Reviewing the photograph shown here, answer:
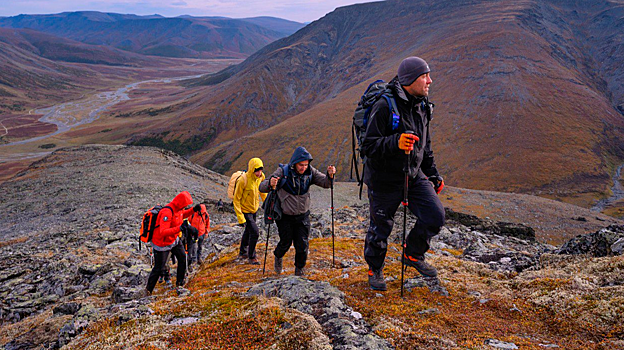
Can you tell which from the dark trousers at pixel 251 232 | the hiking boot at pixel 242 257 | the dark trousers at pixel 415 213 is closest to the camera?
the dark trousers at pixel 415 213

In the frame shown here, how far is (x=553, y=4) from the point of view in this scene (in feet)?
520

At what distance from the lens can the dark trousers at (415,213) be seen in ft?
18.0

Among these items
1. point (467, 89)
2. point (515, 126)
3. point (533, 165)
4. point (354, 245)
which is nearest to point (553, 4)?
point (467, 89)

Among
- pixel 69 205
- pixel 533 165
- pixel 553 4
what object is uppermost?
pixel 553 4

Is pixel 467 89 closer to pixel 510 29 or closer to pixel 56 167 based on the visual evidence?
pixel 510 29

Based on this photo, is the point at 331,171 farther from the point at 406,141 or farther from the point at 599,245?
the point at 599,245

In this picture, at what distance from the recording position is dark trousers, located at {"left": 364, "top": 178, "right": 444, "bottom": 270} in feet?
18.0

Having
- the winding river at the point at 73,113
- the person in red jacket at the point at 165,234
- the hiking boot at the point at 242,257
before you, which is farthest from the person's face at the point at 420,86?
the winding river at the point at 73,113

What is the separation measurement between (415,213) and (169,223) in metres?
6.15

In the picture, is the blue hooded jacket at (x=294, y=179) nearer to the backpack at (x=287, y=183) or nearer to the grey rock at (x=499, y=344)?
the backpack at (x=287, y=183)

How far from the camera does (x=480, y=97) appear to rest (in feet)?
293

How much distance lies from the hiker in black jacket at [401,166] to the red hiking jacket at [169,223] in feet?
17.0

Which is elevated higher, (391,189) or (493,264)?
(391,189)

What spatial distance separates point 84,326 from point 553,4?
214 m
